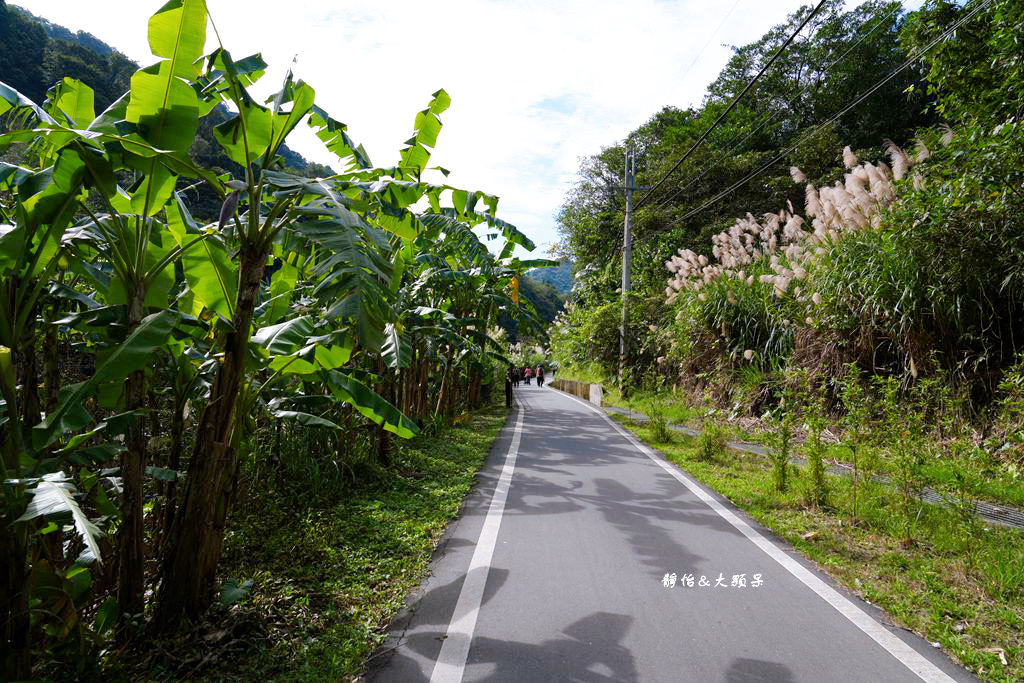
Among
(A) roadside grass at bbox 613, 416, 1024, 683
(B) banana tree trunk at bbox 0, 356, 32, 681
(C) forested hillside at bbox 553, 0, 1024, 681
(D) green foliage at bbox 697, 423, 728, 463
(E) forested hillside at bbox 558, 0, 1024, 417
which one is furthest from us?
(D) green foliage at bbox 697, 423, 728, 463

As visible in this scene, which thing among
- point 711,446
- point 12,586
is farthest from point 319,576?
point 711,446

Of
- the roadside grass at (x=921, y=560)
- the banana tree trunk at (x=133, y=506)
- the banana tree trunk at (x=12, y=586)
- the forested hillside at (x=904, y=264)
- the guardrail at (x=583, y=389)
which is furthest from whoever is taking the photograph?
the guardrail at (x=583, y=389)

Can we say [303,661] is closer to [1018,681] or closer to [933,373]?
[1018,681]

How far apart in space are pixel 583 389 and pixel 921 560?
2286 centimetres

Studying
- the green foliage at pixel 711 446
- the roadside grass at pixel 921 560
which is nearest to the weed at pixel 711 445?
the green foliage at pixel 711 446

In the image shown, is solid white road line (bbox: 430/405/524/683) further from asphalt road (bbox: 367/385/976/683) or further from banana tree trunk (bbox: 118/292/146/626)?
banana tree trunk (bbox: 118/292/146/626)

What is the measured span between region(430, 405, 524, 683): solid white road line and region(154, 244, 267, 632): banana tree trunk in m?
1.47

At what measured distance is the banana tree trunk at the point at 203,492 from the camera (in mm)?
3201

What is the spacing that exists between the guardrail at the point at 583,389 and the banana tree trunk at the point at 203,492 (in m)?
19.1

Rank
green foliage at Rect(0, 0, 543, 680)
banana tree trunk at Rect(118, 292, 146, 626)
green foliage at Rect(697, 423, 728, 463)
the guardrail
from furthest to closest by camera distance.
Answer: the guardrail → green foliage at Rect(697, 423, 728, 463) → banana tree trunk at Rect(118, 292, 146, 626) → green foliage at Rect(0, 0, 543, 680)

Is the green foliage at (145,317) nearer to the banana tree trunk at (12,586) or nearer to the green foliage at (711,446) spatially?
the banana tree trunk at (12,586)

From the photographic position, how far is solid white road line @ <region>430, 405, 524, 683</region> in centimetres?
299

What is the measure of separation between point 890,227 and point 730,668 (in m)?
7.57

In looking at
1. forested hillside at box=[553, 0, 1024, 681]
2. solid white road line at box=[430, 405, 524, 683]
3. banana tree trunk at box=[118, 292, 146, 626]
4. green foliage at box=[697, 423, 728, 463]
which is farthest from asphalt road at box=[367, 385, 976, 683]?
green foliage at box=[697, 423, 728, 463]
